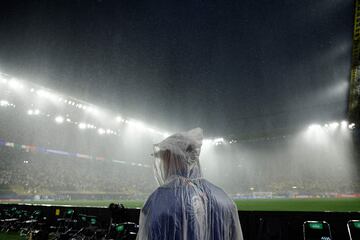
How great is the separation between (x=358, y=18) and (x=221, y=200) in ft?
50.2

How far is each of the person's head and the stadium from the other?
4.34 m

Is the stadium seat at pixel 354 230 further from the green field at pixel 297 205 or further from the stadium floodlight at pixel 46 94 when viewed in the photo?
the stadium floodlight at pixel 46 94

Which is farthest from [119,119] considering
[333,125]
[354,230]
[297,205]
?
[354,230]

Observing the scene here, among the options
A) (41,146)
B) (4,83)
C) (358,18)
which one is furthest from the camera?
(41,146)

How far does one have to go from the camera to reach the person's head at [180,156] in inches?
79.3

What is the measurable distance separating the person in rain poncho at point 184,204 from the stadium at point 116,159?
14.4 ft

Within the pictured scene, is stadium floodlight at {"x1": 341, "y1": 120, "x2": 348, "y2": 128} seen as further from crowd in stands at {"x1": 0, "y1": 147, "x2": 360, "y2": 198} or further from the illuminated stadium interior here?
crowd in stands at {"x1": 0, "y1": 147, "x2": 360, "y2": 198}

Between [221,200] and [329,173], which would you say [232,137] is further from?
[221,200]

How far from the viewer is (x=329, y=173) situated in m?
32.8

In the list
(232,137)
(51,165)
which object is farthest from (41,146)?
(232,137)

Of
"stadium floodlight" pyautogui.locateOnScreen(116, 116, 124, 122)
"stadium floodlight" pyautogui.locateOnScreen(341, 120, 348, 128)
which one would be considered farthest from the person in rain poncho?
"stadium floodlight" pyautogui.locateOnScreen(341, 120, 348, 128)

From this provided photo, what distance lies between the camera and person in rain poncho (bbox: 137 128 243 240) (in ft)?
5.43

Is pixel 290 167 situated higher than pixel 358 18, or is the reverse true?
pixel 358 18

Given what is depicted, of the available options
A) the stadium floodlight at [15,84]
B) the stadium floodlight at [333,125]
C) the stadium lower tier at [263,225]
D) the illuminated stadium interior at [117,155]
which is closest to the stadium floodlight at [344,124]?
the illuminated stadium interior at [117,155]
